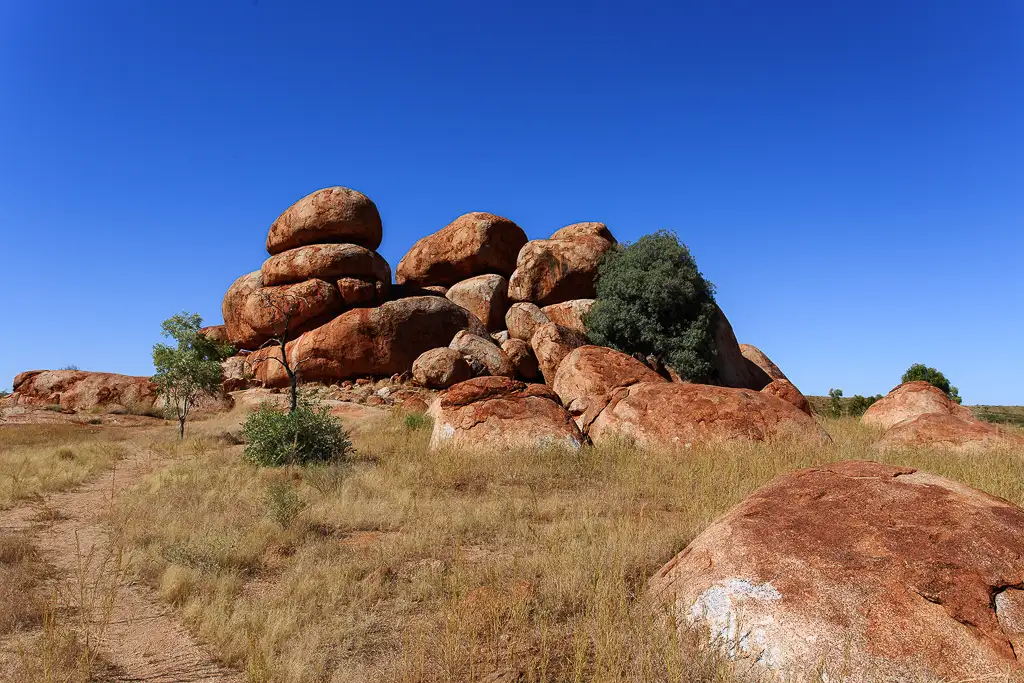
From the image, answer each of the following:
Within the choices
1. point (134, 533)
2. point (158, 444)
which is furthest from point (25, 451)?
point (134, 533)

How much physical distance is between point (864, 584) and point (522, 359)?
23342mm

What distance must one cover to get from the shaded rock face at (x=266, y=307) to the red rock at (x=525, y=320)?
776 cm

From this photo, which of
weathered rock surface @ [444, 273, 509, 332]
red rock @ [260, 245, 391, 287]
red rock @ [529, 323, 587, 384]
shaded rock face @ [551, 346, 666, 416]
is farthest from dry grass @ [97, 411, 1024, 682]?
weathered rock surface @ [444, 273, 509, 332]

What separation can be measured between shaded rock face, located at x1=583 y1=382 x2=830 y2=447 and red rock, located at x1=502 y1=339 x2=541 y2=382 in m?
13.4

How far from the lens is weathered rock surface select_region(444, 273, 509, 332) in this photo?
99.2 ft

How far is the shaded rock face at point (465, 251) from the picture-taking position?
101 feet

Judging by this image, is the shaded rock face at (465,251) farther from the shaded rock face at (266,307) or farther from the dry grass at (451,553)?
the dry grass at (451,553)

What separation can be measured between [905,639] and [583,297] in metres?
26.7

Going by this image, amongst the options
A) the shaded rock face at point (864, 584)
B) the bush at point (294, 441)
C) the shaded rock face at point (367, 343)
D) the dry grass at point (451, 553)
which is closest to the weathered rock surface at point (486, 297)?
the shaded rock face at point (367, 343)

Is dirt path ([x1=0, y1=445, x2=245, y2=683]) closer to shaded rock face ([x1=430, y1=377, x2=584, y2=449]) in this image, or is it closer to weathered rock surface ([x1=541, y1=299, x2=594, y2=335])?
shaded rock face ([x1=430, y1=377, x2=584, y2=449])

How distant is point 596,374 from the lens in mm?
17141

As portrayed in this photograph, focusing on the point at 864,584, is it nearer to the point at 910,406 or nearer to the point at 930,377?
the point at 910,406

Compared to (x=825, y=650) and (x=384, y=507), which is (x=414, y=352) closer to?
(x=384, y=507)

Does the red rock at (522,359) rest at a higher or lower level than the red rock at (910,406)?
higher
